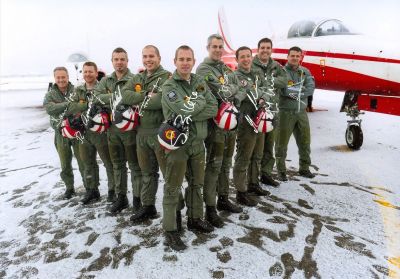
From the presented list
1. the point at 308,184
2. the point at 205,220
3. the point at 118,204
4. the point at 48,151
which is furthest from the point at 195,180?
the point at 48,151

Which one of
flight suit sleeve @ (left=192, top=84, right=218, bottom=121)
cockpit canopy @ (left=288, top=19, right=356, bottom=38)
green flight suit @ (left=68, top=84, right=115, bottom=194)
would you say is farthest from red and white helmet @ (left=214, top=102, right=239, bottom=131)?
cockpit canopy @ (left=288, top=19, right=356, bottom=38)

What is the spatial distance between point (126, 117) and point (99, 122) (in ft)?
2.10

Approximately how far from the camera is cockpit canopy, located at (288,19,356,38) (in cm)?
792

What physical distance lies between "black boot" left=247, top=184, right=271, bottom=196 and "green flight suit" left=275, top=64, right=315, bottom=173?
2.90ft

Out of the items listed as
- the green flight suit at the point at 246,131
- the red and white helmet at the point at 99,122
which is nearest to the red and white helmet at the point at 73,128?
the red and white helmet at the point at 99,122

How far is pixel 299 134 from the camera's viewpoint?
5.94m

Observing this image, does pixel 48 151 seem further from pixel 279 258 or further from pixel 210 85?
pixel 279 258

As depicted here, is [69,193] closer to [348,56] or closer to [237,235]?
[237,235]

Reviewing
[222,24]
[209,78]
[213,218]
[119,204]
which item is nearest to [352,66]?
[209,78]

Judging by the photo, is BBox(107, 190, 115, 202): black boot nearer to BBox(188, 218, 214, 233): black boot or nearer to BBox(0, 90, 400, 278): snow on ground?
BBox(0, 90, 400, 278): snow on ground

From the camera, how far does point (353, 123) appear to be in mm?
7332

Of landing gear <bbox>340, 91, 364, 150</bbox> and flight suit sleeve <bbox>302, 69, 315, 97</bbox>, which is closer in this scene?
flight suit sleeve <bbox>302, 69, 315, 97</bbox>

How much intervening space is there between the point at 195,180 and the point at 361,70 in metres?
5.29

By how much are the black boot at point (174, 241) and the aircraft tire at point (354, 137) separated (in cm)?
550
